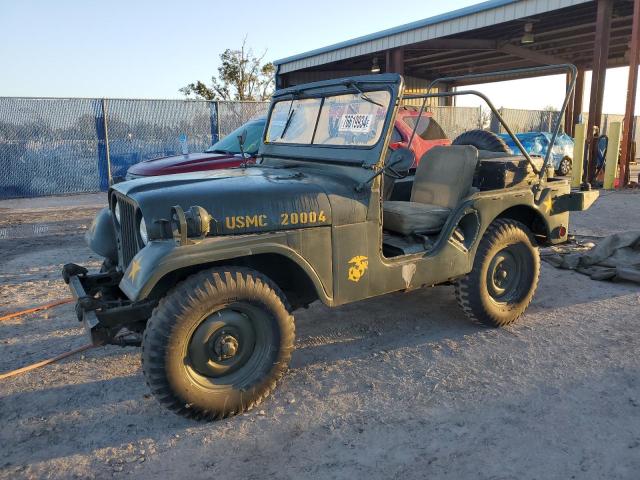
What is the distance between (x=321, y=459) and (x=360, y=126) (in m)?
2.17

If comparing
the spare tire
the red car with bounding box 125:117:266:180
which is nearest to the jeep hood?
the spare tire

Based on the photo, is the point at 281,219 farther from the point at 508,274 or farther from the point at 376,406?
the point at 508,274

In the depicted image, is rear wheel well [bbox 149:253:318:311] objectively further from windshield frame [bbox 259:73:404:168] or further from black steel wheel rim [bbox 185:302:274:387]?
windshield frame [bbox 259:73:404:168]

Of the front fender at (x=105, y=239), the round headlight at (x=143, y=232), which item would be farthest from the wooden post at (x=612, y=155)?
the round headlight at (x=143, y=232)

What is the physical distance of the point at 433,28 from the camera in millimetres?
13914

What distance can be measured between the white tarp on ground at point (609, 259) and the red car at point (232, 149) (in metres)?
2.51

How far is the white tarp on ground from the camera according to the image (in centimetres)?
524

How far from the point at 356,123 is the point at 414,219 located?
832mm

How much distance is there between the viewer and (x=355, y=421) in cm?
286

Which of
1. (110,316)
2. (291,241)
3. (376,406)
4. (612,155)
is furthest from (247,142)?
(612,155)

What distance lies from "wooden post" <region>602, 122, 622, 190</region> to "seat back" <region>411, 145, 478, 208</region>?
9834 mm

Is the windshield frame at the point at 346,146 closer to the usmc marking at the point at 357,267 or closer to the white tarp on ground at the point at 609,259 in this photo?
the usmc marking at the point at 357,267

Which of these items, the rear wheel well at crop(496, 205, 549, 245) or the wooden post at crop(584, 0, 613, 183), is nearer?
the rear wheel well at crop(496, 205, 549, 245)

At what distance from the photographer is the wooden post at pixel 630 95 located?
11.0m
